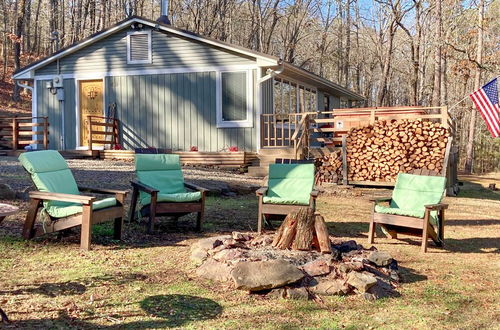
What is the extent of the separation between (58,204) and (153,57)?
10.3 metres

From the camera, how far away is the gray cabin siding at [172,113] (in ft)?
47.8

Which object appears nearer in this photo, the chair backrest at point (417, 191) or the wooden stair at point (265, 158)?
the chair backrest at point (417, 191)

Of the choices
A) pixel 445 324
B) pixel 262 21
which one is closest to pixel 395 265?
pixel 445 324

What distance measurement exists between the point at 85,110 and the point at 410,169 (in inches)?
387

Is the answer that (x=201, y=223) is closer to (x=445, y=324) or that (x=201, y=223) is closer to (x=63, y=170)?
(x=63, y=170)

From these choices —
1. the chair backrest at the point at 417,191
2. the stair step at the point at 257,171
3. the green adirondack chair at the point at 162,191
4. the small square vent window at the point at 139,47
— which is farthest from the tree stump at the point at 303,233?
the small square vent window at the point at 139,47

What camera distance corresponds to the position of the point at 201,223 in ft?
21.4

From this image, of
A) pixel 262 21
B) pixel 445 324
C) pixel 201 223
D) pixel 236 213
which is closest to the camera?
pixel 445 324

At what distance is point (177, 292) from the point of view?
13.2 feet

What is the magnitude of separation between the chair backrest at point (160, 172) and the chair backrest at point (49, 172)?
39.5 inches

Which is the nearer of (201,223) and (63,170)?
(63,170)

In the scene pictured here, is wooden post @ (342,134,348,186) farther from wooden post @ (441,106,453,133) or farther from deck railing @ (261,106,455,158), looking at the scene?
wooden post @ (441,106,453,133)

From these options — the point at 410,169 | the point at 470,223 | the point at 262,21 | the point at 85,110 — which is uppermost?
the point at 262,21

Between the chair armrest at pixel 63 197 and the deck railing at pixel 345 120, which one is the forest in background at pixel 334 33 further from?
the chair armrest at pixel 63 197
